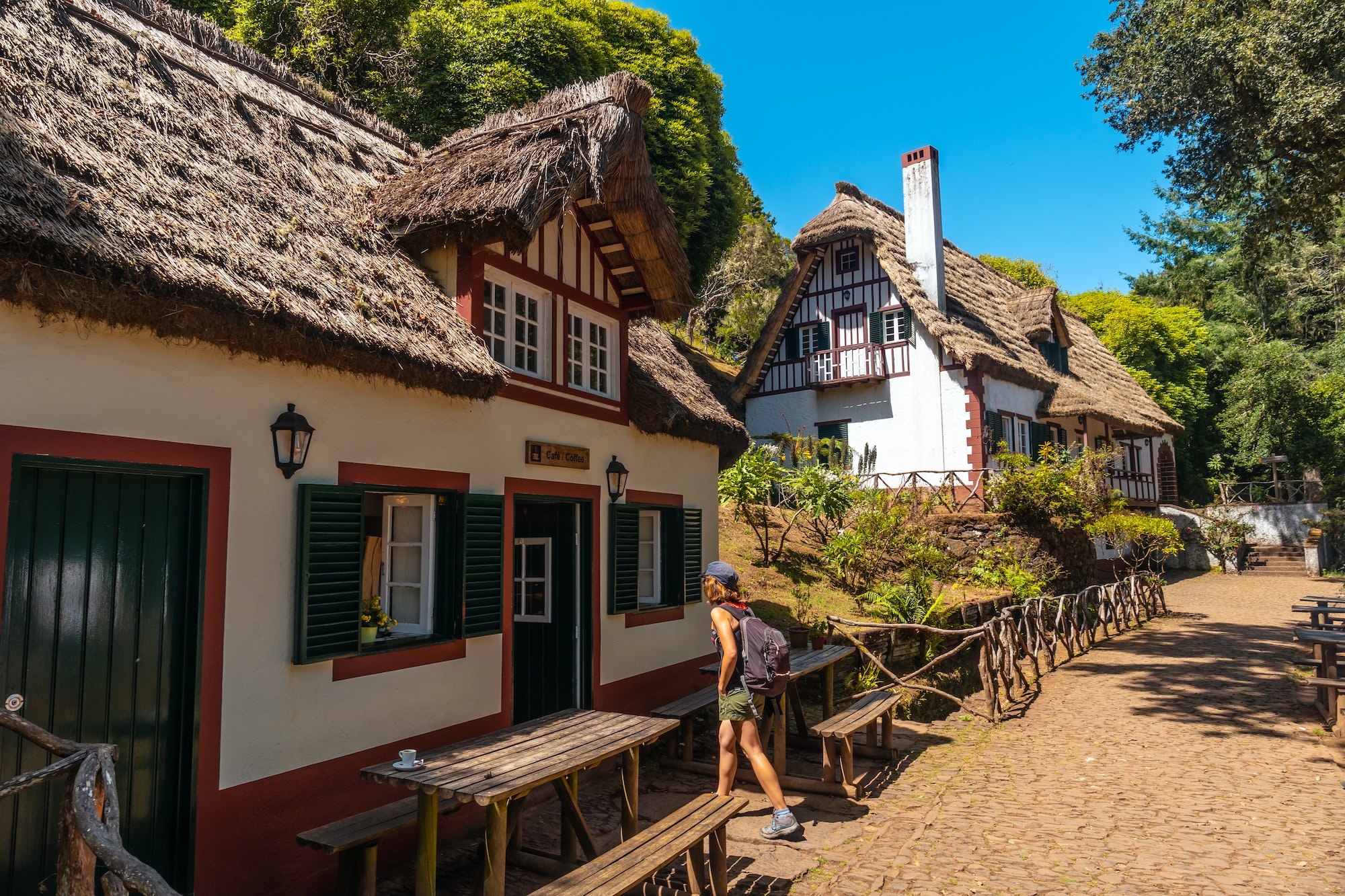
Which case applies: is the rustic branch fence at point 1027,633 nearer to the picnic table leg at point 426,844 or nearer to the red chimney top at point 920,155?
the picnic table leg at point 426,844

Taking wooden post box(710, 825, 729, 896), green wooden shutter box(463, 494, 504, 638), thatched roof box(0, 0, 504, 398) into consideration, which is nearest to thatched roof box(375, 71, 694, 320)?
thatched roof box(0, 0, 504, 398)

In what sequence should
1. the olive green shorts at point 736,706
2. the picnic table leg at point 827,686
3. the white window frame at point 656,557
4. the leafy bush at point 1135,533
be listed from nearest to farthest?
the olive green shorts at point 736,706
the picnic table leg at point 827,686
the white window frame at point 656,557
the leafy bush at point 1135,533

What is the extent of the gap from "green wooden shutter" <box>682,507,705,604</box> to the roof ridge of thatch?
5293mm

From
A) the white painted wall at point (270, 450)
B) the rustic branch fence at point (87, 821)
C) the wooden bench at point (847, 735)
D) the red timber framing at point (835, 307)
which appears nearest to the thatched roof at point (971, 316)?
the red timber framing at point (835, 307)

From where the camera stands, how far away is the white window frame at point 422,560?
607 centimetres

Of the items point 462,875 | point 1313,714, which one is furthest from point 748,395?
point 462,875

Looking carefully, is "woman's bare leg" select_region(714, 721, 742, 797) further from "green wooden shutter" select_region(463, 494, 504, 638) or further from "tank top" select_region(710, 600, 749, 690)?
"green wooden shutter" select_region(463, 494, 504, 638)

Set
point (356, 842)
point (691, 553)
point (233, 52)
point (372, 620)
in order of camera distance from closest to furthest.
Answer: point (356, 842) → point (372, 620) → point (233, 52) → point (691, 553)

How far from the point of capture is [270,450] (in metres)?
4.94

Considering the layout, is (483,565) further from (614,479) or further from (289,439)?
(614,479)

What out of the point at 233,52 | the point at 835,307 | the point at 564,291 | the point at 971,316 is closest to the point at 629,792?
the point at 564,291

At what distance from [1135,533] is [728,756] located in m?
14.4

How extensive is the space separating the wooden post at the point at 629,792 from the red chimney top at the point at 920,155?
18578 mm

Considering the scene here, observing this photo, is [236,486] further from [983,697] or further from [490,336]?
[983,697]
